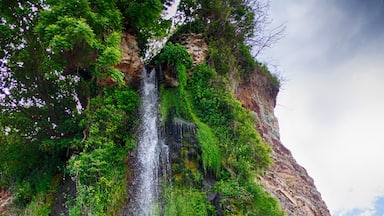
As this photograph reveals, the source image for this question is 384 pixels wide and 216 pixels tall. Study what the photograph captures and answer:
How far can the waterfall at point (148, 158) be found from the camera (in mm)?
8492

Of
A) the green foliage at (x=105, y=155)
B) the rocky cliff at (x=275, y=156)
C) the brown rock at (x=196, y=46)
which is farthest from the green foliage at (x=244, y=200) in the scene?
the brown rock at (x=196, y=46)

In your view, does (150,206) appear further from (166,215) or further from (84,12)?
(84,12)

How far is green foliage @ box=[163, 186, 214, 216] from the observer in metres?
8.13

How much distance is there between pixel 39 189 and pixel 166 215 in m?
3.78

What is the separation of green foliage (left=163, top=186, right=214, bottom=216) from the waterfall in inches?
11.4

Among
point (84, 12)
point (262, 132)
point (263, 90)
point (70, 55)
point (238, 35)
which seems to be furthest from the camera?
point (263, 90)

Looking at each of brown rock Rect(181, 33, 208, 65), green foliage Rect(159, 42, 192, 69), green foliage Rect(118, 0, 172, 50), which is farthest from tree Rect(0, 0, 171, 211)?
brown rock Rect(181, 33, 208, 65)

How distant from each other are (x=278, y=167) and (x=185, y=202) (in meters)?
6.50

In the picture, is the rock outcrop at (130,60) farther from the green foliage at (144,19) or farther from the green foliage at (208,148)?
the green foliage at (208,148)

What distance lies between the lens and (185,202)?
327 inches

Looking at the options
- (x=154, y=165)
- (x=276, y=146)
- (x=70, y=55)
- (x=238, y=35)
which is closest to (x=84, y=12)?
(x=70, y=55)

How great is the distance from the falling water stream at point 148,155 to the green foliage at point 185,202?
1.12 ft

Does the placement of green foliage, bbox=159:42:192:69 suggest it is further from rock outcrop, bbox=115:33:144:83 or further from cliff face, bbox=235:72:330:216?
cliff face, bbox=235:72:330:216

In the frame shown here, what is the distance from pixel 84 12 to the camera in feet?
28.6
